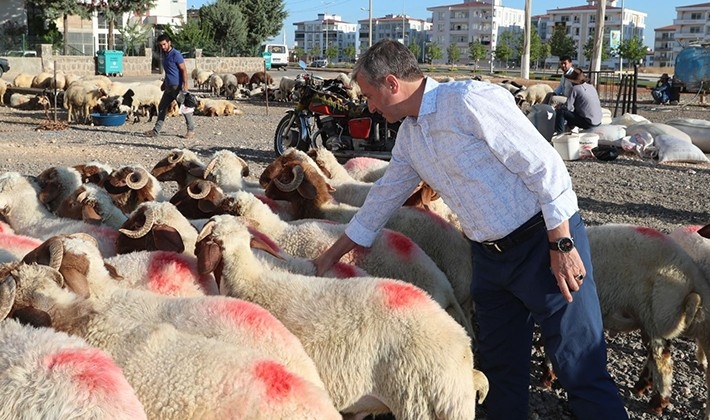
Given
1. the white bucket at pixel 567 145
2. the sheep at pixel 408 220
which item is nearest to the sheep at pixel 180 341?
the sheep at pixel 408 220

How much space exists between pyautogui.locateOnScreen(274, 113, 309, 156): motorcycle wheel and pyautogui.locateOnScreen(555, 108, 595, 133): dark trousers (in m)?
5.07

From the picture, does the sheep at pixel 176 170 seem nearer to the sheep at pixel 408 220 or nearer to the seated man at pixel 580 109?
the sheep at pixel 408 220

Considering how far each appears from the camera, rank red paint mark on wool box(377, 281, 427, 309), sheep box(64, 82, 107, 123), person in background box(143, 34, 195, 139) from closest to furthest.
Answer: red paint mark on wool box(377, 281, 427, 309) → person in background box(143, 34, 195, 139) → sheep box(64, 82, 107, 123)

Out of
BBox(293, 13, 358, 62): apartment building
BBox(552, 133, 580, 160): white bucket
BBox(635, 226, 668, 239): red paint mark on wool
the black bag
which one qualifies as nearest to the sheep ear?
BBox(635, 226, 668, 239): red paint mark on wool

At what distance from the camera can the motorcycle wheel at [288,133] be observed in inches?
509

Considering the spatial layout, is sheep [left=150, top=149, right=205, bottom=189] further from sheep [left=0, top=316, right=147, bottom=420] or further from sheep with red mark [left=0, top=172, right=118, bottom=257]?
sheep [left=0, top=316, right=147, bottom=420]

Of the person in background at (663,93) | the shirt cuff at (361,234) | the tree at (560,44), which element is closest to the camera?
the shirt cuff at (361,234)

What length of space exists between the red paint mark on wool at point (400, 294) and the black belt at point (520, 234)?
1.35 feet

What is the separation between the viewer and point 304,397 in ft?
8.92

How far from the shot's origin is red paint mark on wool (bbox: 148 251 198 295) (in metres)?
3.97

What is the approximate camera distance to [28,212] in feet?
18.2

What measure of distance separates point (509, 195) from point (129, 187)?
3628mm

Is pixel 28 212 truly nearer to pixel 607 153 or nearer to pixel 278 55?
pixel 607 153

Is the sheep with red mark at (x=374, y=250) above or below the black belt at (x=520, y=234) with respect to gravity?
below
